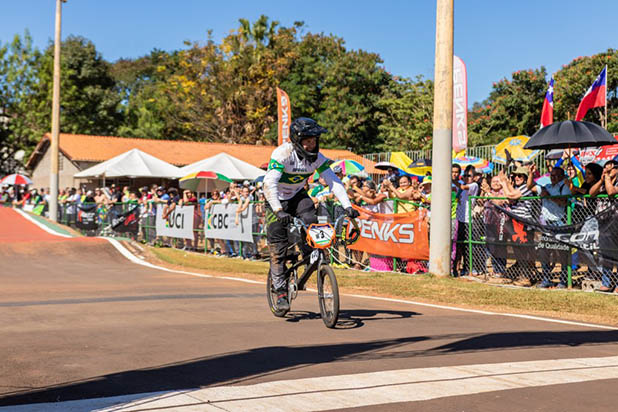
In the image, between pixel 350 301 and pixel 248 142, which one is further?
pixel 248 142

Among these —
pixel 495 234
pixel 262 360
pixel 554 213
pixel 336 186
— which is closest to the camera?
pixel 262 360

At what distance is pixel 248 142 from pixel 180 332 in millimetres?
55761

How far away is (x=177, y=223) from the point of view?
22891 millimetres

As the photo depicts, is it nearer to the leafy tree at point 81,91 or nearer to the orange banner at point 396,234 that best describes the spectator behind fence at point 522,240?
the orange banner at point 396,234

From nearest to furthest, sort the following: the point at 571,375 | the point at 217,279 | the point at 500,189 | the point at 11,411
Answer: the point at 11,411
the point at 571,375
the point at 217,279
the point at 500,189

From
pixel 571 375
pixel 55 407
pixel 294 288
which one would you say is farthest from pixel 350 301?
pixel 55 407

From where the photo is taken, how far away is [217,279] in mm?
13406

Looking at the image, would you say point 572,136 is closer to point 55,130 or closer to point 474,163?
point 474,163

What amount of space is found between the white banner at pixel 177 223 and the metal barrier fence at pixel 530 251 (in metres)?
10.4

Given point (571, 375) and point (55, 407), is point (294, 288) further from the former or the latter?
point (55, 407)

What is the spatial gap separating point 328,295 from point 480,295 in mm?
4340

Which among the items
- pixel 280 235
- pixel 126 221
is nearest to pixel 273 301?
pixel 280 235

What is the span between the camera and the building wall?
159 feet

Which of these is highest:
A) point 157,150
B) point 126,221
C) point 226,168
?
point 157,150
